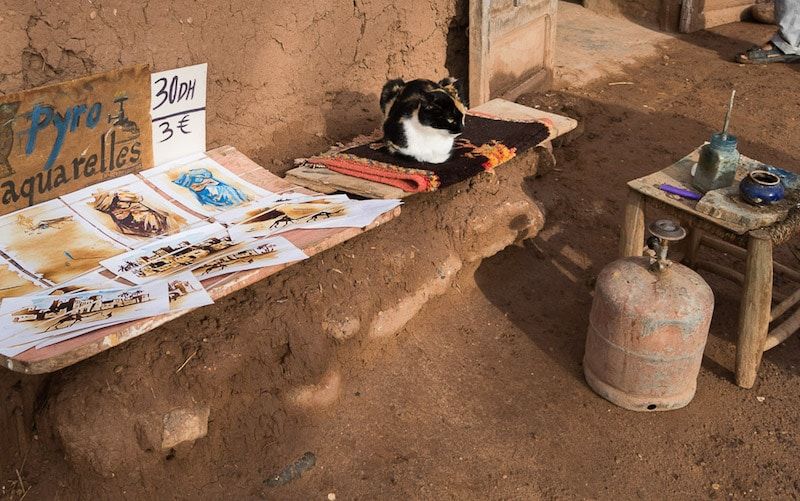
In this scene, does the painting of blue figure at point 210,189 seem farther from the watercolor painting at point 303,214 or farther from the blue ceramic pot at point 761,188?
the blue ceramic pot at point 761,188

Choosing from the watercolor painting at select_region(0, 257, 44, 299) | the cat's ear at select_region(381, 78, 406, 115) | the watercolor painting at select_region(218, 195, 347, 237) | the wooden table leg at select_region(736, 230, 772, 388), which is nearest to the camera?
the watercolor painting at select_region(0, 257, 44, 299)

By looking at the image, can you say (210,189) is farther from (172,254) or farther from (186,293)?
(186,293)

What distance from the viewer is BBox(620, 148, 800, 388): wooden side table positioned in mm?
3291

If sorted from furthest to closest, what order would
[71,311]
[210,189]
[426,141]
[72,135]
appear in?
[426,141]
[210,189]
[72,135]
[71,311]

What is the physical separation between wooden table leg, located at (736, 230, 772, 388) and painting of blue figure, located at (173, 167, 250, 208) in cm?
236

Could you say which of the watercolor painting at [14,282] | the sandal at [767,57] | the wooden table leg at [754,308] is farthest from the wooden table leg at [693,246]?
the sandal at [767,57]

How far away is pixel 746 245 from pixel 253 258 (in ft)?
7.14

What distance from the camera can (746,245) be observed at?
3.34 metres

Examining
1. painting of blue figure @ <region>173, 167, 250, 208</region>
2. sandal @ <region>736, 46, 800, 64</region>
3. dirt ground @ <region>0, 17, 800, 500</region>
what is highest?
sandal @ <region>736, 46, 800, 64</region>

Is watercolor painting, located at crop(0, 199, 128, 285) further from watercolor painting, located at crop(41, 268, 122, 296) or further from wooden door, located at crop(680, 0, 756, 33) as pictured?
wooden door, located at crop(680, 0, 756, 33)

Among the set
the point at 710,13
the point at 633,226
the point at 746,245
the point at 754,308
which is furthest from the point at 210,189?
the point at 710,13

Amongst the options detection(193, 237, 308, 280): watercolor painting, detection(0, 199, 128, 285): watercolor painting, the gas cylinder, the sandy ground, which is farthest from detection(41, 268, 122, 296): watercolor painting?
the gas cylinder

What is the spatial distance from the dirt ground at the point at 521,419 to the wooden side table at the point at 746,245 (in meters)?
0.21

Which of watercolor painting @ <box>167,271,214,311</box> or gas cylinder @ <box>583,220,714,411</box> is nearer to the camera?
watercolor painting @ <box>167,271,214,311</box>
